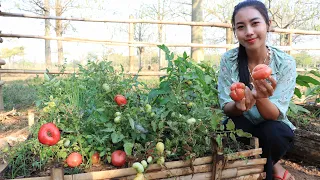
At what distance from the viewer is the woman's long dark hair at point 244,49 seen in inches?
55.2

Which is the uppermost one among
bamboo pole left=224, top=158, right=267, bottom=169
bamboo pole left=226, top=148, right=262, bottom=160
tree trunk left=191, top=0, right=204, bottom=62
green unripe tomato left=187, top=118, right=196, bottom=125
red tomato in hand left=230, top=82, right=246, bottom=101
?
tree trunk left=191, top=0, right=204, bottom=62

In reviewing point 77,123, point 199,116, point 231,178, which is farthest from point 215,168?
point 77,123

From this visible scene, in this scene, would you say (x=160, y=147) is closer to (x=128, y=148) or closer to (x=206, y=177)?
(x=128, y=148)

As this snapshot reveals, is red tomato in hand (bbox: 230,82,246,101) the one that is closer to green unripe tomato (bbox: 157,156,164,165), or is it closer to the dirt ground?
green unripe tomato (bbox: 157,156,164,165)

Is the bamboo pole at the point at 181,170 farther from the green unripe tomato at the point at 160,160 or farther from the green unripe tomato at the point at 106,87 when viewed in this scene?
the green unripe tomato at the point at 106,87

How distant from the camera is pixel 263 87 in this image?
1057 millimetres

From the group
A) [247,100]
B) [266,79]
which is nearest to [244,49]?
[266,79]

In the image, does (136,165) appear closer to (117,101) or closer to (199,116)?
(117,101)

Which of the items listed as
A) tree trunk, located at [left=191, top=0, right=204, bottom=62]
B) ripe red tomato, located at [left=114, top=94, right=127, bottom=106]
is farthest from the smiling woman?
tree trunk, located at [left=191, top=0, right=204, bottom=62]

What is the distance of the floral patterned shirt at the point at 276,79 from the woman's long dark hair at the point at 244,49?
0.03 metres

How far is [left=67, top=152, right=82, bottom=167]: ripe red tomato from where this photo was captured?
105 centimetres

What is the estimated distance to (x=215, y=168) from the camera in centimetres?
110

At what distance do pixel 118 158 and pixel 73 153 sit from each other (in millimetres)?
179

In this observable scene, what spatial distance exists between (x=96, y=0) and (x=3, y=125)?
6488mm
